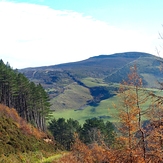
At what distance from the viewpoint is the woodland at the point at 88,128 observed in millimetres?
13325

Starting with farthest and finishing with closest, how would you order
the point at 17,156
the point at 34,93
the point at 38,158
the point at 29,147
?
1. the point at 34,93
2. the point at 29,147
3. the point at 38,158
4. the point at 17,156

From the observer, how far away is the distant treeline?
184 feet

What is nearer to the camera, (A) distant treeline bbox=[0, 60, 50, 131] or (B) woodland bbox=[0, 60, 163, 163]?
(B) woodland bbox=[0, 60, 163, 163]

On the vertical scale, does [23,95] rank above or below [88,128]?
above

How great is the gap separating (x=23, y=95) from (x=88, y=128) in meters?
19.8

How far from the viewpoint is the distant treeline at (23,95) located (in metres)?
56.1

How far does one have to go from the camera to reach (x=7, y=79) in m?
54.7

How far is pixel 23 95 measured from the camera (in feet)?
206

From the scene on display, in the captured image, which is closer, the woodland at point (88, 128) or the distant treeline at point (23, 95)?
the woodland at point (88, 128)

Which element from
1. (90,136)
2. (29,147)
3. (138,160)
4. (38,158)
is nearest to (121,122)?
(138,160)

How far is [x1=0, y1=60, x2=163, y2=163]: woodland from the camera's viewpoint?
43.7 feet

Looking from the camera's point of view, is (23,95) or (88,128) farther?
(88,128)

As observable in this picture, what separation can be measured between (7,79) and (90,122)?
2701 cm

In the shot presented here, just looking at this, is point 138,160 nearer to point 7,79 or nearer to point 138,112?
point 138,112
